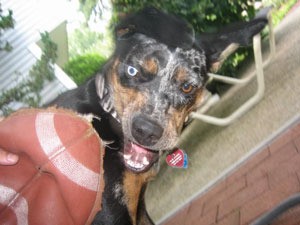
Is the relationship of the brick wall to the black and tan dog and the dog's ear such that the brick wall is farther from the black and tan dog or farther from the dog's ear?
the dog's ear

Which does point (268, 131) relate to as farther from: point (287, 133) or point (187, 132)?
point (187, 132)

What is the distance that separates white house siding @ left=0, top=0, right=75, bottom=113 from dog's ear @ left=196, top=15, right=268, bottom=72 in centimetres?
496

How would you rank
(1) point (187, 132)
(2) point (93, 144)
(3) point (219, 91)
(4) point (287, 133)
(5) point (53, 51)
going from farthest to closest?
(5) point (53, 51), (3) point (219, 91), (1) point (187, 132), (4) point (287, 133), (2) point (93, 144)

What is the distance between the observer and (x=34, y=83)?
6.88 meters

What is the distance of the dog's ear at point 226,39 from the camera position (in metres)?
2.39

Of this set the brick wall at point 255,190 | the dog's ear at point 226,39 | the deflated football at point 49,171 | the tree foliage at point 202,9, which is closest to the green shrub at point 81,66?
the tree foliage at point 202,9

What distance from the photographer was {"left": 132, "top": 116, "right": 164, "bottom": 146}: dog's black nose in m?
2.07

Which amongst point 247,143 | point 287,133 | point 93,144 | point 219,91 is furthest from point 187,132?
point 93,144

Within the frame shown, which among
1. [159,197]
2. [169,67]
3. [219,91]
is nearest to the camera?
[169,67]

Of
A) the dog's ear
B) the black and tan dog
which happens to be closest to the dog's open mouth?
the black and tan dog

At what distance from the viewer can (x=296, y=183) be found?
7.63ft

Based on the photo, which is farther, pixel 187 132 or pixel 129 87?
pixel 187 132

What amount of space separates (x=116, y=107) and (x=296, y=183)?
119 centimetres

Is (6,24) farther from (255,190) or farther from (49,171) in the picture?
(49,171)
